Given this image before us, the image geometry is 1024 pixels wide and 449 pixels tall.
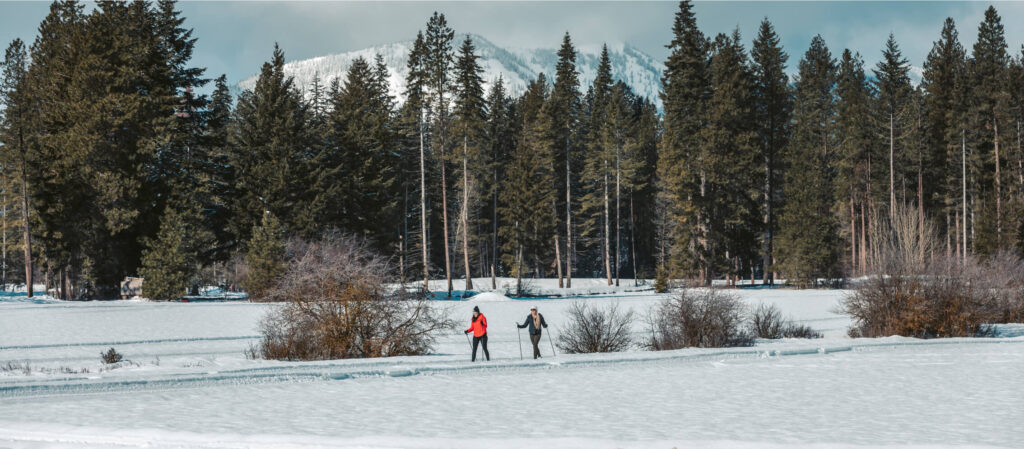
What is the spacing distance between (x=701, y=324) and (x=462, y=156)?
99.2 feet

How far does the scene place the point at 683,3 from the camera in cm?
5003

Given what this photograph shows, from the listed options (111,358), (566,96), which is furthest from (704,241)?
(111,358)

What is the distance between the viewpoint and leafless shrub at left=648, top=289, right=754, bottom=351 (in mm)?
21953

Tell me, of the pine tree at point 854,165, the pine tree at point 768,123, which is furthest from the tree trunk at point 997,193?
the pine tree at point 768,123

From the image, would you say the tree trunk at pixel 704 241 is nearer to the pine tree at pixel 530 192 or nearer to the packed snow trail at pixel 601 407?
the pine tree at pixel 530 192

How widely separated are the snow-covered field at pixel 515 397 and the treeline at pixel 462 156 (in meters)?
10.1

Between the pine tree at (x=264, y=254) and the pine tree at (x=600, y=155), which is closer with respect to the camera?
the pine tree at (x=264, y=254)

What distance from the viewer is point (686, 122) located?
49312 mm

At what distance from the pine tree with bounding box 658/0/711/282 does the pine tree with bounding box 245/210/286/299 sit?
77.8ft

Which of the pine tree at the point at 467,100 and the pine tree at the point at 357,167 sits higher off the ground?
the pine tree at the point at 467,100

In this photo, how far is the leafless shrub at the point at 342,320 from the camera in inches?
750

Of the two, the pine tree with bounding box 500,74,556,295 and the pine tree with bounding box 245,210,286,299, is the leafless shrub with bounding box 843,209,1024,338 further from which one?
the pine tree with bounding box 500,74,556,295

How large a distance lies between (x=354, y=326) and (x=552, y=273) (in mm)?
52932

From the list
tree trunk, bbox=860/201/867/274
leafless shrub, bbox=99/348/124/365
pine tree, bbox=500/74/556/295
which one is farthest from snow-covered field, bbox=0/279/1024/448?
tree trunk, bbox=860/201/867/274
